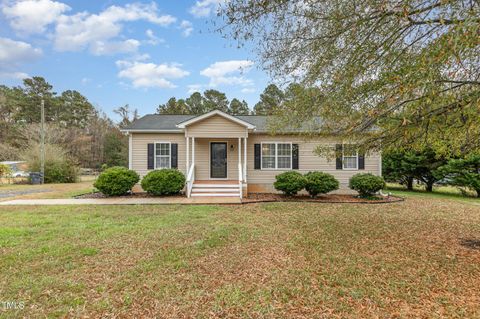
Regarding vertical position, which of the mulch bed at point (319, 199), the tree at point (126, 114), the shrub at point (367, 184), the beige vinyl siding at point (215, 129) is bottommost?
the mulch bed at point (319, 199)

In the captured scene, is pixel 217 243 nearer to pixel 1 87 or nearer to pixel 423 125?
pixel 423 125

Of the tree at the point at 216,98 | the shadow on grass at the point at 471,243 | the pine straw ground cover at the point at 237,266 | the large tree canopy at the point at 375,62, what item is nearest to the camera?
the pine straw ground cover at the point at 237,266

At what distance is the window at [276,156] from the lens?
518 inches

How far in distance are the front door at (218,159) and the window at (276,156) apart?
2.05 m

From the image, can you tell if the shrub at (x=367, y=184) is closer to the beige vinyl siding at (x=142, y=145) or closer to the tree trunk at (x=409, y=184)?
the tree trunk at (x=409, y=184)

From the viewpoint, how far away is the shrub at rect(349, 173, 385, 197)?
Result: 11344mm

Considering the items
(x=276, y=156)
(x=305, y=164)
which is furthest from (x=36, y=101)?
(x=305, y=164)

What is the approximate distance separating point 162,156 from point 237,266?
32.9 ft

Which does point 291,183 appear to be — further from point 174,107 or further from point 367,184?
point 174,107

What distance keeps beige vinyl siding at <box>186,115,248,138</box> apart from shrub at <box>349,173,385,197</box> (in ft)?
18.0

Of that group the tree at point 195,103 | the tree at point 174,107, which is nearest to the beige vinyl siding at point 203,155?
the tree at point 174,107

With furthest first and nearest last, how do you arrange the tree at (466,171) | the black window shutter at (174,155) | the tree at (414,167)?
1. the tree at (414,167)
2. the black window shutter at (174,155)
3. the tree at (466,171)

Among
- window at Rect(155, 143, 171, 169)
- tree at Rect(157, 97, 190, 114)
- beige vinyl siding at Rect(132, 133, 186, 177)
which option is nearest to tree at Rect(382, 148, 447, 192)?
window at Rect(155, 143, 171, 169)

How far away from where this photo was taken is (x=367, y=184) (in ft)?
37.2
